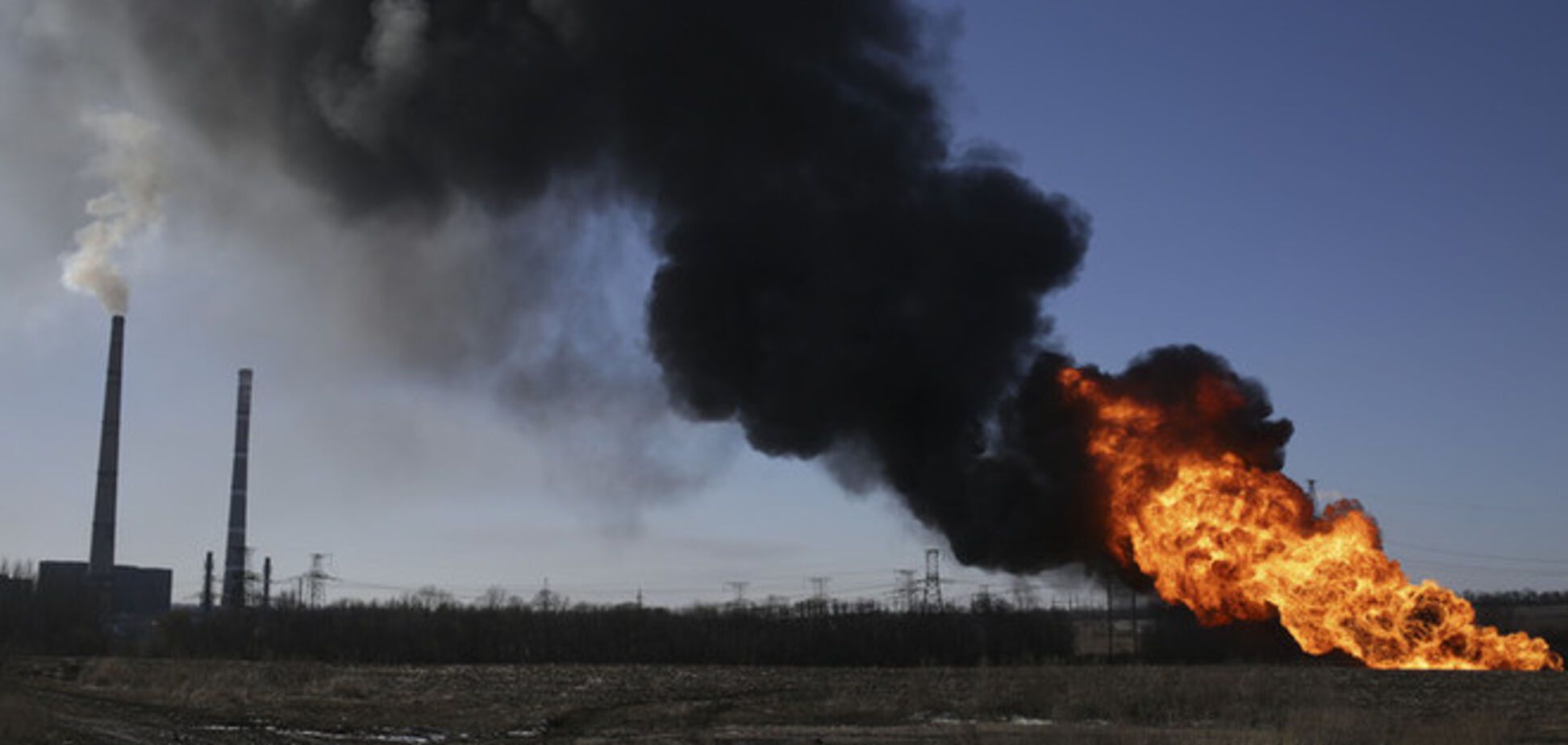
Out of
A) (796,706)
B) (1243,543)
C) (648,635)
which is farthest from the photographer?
(648,635)

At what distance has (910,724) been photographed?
37.2 meters

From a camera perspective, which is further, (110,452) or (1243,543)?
(110,452)

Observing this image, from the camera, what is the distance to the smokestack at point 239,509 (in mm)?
98875

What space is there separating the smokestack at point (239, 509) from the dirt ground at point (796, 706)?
42753 mm

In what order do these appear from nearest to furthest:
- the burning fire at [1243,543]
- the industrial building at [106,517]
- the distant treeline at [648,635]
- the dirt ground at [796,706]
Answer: the dirt ground at [796,706]
the burning fire at [1243,543]
the distant treeline at [648,635]
the industrial building at [106,517]

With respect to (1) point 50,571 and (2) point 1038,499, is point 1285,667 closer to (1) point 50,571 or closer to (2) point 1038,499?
(2) point 1038,499

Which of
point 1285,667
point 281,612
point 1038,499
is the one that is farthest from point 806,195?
point 281,612

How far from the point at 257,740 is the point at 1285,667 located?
36513 millimetres

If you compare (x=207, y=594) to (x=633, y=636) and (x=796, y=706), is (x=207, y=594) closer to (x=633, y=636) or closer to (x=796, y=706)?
(x=633, y=636)

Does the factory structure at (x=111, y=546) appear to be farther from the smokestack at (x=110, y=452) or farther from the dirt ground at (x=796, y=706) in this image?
the dirt ground at (x=796, y=706)

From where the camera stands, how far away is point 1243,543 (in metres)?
46.9

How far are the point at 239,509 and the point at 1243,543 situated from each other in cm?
7781

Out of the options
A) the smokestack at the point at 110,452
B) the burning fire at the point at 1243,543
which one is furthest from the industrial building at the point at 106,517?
the burning fire at the point at 1243,543

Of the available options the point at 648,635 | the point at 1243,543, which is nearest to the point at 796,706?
the point at 1243,543
